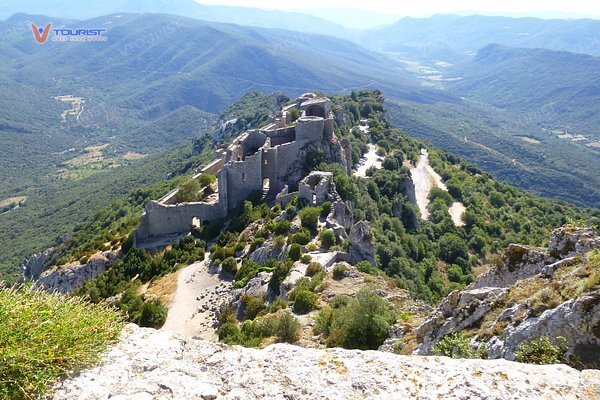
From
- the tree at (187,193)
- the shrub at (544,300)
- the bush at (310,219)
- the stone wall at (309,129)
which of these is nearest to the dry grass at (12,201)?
the tree at (187,193)

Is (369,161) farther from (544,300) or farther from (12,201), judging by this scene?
(12,201)

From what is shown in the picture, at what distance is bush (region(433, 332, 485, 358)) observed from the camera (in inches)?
341

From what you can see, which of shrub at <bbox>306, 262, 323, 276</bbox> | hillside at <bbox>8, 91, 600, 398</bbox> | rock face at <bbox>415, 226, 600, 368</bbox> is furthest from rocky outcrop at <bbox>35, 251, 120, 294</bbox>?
rock face at <bbox>415, 226, 600, 368</bbox>

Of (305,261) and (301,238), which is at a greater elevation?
(301,238)

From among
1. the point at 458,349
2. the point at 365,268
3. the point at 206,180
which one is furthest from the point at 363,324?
the point at 206,180

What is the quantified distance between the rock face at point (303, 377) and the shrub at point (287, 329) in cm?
1164

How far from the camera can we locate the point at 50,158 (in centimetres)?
19125

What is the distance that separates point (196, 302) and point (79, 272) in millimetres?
15682

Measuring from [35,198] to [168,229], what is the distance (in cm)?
11351

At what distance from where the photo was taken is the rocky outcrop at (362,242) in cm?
3059

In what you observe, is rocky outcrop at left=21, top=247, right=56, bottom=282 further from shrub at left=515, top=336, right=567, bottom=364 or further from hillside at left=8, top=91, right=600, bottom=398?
shrub at left=515, top=336, right=567, bottom=364

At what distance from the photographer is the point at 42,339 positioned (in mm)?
5812

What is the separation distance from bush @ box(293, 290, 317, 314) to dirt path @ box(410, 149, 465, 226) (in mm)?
39224

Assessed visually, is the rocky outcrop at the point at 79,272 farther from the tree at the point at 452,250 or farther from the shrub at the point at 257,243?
the tree at the point at 452,250
